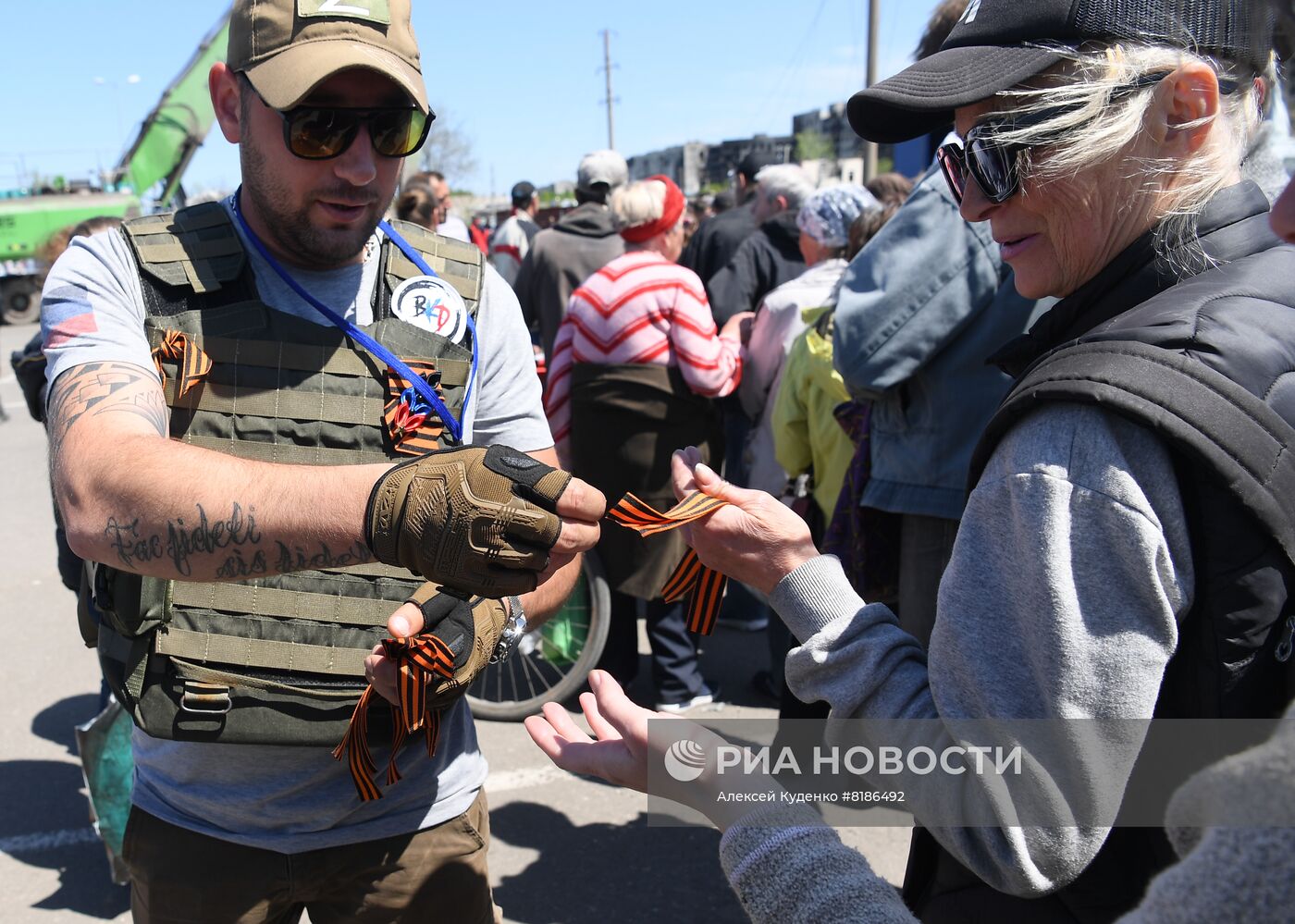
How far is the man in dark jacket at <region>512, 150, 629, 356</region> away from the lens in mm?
5465

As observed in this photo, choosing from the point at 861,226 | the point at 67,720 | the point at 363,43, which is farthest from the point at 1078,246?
the point at 67,720

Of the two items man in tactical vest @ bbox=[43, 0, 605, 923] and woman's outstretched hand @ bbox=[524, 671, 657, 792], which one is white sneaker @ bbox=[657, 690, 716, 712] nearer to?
man in tactical vest @ bbox=[43, 0, 605, 923]

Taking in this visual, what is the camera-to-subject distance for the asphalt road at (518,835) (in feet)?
10.4

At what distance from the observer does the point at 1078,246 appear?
4.24 feet

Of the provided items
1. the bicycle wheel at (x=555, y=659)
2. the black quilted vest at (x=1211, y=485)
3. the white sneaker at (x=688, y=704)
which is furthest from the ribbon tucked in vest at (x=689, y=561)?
the white sneaker at (x=688, y=704)

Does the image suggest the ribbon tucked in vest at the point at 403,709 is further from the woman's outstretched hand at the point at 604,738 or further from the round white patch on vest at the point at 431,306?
the round white patch on vest at the point at 431,306

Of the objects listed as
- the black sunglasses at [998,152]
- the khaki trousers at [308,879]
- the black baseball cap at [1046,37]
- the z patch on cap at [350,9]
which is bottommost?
the khaki trousers at [308,879]

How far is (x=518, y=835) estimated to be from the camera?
355 cm

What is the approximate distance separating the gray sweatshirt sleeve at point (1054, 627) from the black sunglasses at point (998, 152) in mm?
369

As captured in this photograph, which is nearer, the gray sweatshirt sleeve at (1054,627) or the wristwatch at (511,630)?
the gray sweatshirt sleeve at (1054,627)

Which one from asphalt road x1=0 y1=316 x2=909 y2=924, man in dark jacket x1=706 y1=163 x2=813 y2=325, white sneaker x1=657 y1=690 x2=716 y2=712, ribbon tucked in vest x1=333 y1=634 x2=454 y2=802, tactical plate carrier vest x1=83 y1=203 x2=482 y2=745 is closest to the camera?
ribbon tucked in vest x1=333 y1=634 x2=454 y2=802

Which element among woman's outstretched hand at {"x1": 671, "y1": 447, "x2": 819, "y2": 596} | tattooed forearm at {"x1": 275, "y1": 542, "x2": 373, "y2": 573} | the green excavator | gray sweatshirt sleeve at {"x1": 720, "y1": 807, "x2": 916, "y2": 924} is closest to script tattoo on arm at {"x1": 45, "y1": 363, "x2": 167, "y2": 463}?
tattooed forearm at {"x1": 275, "y1": 542, "x2": 373, "y2": 573}

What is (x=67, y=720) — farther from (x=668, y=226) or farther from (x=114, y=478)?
(x=114, y=478)

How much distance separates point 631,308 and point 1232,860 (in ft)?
11.4
